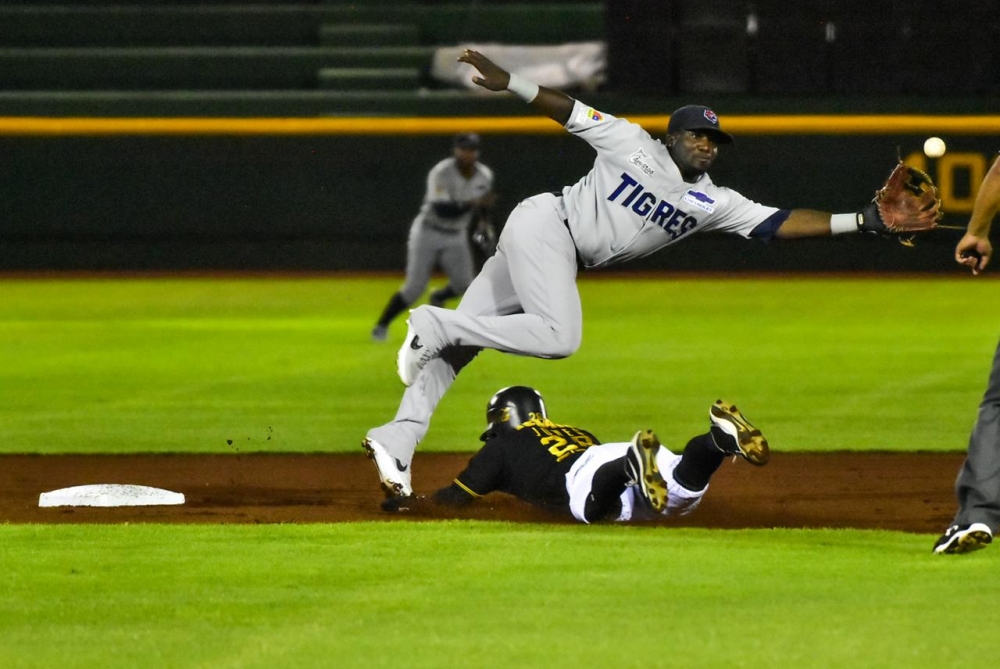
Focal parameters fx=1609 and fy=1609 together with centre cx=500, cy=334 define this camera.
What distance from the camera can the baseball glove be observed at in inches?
261

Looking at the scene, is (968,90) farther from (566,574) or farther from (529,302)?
(566,574)

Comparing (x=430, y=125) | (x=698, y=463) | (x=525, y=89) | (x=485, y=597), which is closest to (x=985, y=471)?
(x=698, y=463)

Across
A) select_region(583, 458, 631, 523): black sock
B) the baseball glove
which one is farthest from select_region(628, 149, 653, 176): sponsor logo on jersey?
select_region(583, 458, 631, 523): black sock

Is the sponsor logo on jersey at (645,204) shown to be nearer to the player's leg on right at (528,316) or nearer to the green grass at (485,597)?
the player's leg on right at (528,316)

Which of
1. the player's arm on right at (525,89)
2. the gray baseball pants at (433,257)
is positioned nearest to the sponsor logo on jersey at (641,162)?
the player's arm on right at (525,89)

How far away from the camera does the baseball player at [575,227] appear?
6875 mm

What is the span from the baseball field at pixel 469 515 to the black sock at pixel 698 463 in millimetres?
241

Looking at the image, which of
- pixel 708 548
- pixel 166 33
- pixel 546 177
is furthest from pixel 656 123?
pixel 708 548

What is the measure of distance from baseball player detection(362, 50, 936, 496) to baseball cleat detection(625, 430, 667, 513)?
1057 mm

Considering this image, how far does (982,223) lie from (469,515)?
2434mm

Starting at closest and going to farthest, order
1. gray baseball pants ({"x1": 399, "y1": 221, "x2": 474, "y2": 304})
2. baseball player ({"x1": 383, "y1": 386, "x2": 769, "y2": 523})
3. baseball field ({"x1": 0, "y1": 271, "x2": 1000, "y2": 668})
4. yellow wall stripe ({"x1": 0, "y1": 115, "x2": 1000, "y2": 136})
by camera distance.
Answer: baseball field ({"x1": 0, "y1": 271, "x2": 1000, "y2": 668}), baseball player ({"x1": 383, "y1": 386, "x2": 769, "y2": 523}), gray baseball pants ({"x1": 399, "y1": 221, "x2": 474, "y2": 304}), yellow wall stripe ({"x1": 0, "y1": 115, "x2": 1000, "y2": 136})

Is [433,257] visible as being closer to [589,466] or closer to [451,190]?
[451,190]

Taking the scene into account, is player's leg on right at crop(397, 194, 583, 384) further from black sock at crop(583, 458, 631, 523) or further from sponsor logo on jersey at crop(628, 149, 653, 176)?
black sock at crop(583, 458, 631, 523)

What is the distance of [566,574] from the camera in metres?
5.38
